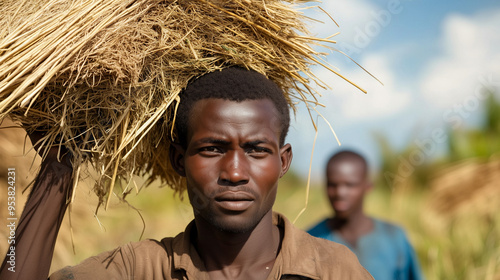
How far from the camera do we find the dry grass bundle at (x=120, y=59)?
75.2 inches

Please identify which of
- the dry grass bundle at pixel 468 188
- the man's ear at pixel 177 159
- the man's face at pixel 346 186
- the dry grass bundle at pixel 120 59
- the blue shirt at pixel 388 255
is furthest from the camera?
the dry grass bundle at pixel 468 188

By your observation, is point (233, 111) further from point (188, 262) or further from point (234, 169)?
point (188, 262)

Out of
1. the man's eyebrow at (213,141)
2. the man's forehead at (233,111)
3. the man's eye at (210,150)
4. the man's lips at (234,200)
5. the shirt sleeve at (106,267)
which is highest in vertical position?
the man's forehead at (233,111)

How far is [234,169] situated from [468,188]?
5.06 m

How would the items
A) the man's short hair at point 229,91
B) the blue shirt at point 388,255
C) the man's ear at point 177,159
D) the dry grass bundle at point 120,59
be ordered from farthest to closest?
the blue shirt at point 388,255 → the man's ear at point 177,159 → the man's short hair at point 229,91 → the dry grass bundle at point 120,59

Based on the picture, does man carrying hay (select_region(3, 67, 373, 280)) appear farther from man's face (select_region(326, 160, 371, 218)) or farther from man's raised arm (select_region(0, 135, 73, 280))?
man's face (select_region(326, 160, 371, 218))

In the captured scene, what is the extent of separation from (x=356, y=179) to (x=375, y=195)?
3.51 metres

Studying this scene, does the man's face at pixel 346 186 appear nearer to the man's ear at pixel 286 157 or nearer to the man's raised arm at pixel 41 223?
the man's ear at pixel 286 157

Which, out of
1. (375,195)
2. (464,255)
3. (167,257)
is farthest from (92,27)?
(375,195)

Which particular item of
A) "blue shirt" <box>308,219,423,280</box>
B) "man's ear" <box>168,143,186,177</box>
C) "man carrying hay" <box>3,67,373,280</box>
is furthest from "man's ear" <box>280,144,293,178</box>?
"blue shirt" <box>308,219,423,280</box>

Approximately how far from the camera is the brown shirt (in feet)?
6.77

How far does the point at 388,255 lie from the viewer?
354cm

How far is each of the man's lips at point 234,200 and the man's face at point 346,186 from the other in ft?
6.28

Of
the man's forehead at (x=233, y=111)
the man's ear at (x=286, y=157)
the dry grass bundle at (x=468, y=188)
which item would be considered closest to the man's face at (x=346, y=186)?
the man's ear at (x=286, y=157)
